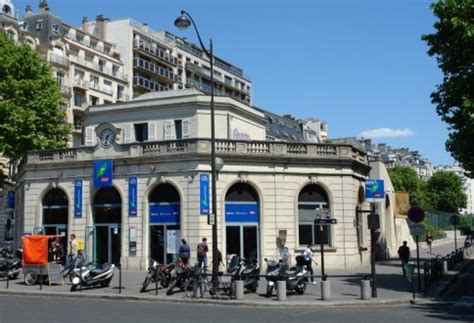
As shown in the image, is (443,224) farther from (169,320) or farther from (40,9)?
(169,320)

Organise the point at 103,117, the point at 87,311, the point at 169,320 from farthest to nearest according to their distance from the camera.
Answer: the point at 103,117 < the point at 87,311 < the point at 169,320

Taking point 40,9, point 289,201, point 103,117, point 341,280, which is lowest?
point 341,280

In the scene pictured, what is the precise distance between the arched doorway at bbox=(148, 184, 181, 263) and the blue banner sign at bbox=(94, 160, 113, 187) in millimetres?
2420

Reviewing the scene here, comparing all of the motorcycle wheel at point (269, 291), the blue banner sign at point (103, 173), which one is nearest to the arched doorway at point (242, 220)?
the blue banner sign at point (103, 173)

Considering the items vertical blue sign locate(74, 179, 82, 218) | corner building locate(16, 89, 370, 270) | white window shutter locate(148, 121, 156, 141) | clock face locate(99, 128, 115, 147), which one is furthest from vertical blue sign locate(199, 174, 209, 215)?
white window shutter locate(148, 121, 156, 141)

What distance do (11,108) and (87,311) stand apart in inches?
1004

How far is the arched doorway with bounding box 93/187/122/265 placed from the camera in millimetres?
30406

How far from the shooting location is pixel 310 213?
30.2 m

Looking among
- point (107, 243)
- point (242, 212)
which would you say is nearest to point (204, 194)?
point (242, 212)

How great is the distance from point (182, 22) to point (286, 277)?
9772mm

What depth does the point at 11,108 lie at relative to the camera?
122 ft

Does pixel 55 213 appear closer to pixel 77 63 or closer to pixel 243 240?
pixel 243 240

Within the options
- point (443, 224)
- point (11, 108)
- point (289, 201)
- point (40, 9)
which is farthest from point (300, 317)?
point (443, 224)

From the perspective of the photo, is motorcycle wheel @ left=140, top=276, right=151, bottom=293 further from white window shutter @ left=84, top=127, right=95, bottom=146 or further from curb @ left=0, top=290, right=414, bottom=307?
white window shutter @ left=84, top=127, right=95, bottom=146
